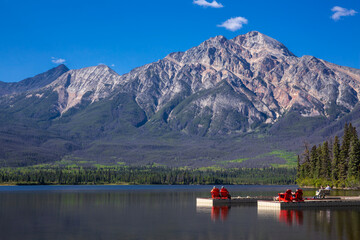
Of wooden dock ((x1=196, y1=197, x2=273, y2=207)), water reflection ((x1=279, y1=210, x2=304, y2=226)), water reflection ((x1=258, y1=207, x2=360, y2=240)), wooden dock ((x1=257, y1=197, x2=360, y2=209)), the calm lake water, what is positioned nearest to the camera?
the calm lake water

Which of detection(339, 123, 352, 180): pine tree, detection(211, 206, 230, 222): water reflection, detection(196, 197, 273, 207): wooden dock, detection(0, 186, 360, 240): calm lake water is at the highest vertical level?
detection(339, 123, 352, 180): pine tree

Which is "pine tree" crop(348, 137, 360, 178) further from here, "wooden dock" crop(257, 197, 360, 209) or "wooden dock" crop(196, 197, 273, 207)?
"wooden dock" crop(196, 197, 273, 207)

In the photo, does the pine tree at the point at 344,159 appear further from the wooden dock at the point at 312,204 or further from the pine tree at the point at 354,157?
the wooden dock at the point at 312,204

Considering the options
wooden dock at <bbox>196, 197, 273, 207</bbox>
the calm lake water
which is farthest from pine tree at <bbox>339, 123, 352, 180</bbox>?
the calm lake water

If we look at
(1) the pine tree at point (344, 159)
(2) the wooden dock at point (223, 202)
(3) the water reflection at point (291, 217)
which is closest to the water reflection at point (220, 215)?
(3) the water reflection at point (291, 217)

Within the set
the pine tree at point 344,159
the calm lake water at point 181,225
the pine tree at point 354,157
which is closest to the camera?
the calm lake water at point 181,225

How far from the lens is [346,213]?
9956 cm

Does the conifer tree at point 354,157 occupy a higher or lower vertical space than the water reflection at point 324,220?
higher

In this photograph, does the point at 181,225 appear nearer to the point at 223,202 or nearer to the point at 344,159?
the point at 223,202

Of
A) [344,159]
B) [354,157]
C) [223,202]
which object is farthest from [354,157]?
[223,202]

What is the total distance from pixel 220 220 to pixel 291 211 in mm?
22613

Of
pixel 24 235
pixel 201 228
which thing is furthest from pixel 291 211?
pixel 24 235

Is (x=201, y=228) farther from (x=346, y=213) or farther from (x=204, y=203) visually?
(x=204, y=203)

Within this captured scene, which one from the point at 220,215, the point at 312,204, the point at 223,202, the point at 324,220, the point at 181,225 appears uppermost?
the point at 312,204
